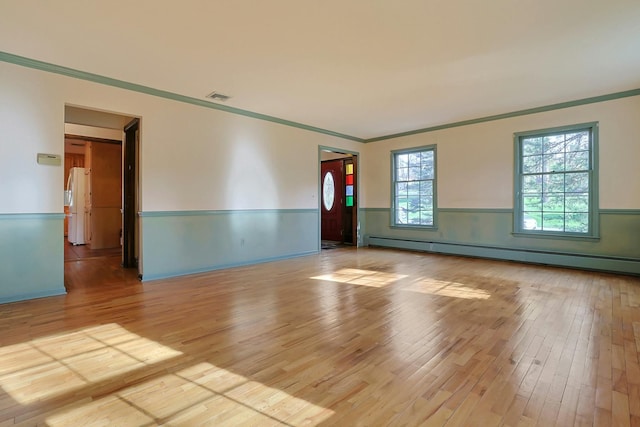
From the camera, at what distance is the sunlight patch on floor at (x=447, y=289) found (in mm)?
3699

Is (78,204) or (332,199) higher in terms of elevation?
(332,199)

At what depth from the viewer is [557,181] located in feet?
17.7

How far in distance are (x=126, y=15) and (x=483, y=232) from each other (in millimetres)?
6410

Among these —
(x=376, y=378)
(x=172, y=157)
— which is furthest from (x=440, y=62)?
(x=172, y=157)

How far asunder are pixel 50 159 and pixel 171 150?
1.41m

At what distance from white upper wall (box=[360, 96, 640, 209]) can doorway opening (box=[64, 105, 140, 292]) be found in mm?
5217

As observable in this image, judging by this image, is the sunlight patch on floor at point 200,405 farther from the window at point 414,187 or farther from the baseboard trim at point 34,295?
the window at point 414,187

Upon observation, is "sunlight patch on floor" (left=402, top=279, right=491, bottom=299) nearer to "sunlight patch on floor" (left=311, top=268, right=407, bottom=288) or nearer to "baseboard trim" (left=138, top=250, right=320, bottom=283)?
"sunlight patch on floor" (left=311, top=268, right=407, bottom=288)

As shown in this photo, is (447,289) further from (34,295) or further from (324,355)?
(34,295)

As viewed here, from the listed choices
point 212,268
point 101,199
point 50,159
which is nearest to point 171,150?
point 50,159

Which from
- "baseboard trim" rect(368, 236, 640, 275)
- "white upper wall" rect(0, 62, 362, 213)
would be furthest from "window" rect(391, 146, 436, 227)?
"white upper wall" rect(0, 62, 362, 213)

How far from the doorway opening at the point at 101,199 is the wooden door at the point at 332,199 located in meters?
4.80

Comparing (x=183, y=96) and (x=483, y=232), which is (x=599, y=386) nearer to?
(x=483, y=232)

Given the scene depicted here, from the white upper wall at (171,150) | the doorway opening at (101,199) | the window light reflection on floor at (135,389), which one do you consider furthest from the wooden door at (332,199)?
the window light reflection on floor at (135,389)
